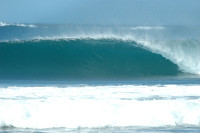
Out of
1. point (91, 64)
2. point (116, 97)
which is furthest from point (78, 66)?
point (116, 97)

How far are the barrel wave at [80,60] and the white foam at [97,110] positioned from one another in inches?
328

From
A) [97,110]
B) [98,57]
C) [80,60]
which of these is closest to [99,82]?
[80,60]

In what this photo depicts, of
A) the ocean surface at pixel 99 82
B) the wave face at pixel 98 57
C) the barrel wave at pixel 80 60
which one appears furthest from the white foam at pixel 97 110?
the wave face at pixel 98 57

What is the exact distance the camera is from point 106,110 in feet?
42.1

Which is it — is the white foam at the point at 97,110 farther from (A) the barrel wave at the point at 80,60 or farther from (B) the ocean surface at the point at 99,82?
(A) the barrel wave at the point at 80,60

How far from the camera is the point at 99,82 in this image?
65.5 feet

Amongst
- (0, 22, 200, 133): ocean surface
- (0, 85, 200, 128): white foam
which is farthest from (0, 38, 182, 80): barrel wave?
(0, 85, 200, 128): white foam

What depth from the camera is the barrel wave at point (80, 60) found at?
78.0ft

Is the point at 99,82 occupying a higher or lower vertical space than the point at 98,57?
lower

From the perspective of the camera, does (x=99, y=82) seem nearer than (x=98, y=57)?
Yes

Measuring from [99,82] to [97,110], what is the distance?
708cm

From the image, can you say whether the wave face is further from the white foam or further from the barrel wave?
the white foam

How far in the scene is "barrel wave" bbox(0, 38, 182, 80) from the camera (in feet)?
78.0

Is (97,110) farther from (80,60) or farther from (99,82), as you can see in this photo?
(80,60)
